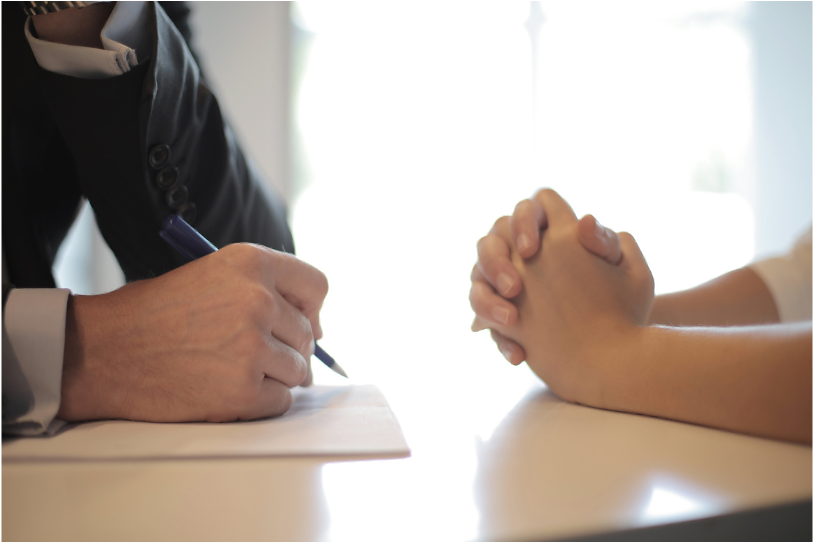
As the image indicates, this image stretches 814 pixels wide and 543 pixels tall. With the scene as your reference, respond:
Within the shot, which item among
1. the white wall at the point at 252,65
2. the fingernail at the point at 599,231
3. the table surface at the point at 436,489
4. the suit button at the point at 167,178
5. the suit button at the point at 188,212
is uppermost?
the white wall at the point at 252,65

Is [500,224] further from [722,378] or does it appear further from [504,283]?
[722,378]

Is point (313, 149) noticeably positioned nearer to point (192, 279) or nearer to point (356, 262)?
point (356, 262)

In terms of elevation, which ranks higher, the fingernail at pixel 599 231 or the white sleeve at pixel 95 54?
the white sleeve at pixel 95 54

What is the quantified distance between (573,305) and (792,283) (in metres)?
0.46

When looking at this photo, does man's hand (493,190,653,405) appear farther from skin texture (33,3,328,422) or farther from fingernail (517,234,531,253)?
skin texture (33,3,328,422)

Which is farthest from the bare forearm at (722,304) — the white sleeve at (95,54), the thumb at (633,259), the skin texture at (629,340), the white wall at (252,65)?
the white wall at (252,65)

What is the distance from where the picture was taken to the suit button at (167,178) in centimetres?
54

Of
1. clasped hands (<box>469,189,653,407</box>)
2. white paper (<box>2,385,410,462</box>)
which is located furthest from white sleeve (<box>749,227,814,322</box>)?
white paper (<box>2,385,410,462</box>)

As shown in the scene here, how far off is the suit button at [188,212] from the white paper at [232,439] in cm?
28

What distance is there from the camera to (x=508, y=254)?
539 millimetres

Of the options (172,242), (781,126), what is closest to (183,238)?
(172,242)

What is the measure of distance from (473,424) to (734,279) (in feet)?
A: 1.85

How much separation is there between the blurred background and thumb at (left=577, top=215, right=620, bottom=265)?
1.87 metres

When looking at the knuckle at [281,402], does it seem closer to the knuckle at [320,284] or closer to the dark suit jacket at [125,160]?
the knuckle at [320,284]
